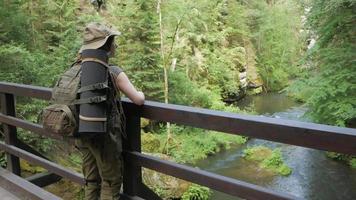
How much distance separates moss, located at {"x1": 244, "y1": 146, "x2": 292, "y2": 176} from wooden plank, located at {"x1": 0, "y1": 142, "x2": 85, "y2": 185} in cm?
940

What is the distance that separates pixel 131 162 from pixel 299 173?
9984 mm

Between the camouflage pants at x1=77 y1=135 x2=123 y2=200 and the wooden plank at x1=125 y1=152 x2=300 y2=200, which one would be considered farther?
the camouflage pants at x1=77 y1=135 x2=123 y2=200

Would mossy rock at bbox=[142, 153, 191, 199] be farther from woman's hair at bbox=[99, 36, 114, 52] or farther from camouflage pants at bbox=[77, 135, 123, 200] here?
woman's hair at bbox=[99, 36, 114, 52]

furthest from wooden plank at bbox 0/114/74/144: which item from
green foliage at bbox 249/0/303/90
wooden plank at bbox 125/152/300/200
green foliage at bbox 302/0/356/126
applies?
green foliage at bbox 249/0/303/90

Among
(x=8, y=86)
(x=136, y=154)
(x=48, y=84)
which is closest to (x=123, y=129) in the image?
(x=136, y=154)

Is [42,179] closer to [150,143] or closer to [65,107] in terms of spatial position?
[65,107]

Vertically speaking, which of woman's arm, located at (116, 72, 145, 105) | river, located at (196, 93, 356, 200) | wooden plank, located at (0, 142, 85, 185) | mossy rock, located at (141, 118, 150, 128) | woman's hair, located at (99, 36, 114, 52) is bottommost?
river, located at (196, 93, 356, 200)

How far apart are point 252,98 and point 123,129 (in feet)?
67.4

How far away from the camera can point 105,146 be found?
2.17m

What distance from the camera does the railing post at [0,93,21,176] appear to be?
133 inches

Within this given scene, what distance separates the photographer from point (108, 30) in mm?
2086

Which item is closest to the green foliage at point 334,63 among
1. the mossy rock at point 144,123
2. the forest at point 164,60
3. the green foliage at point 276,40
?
the forest at point 164,60

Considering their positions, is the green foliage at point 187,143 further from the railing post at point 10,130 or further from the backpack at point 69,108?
the backpack at point 69,108

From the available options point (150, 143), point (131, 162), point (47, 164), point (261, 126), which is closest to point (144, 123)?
point (150, 143)
